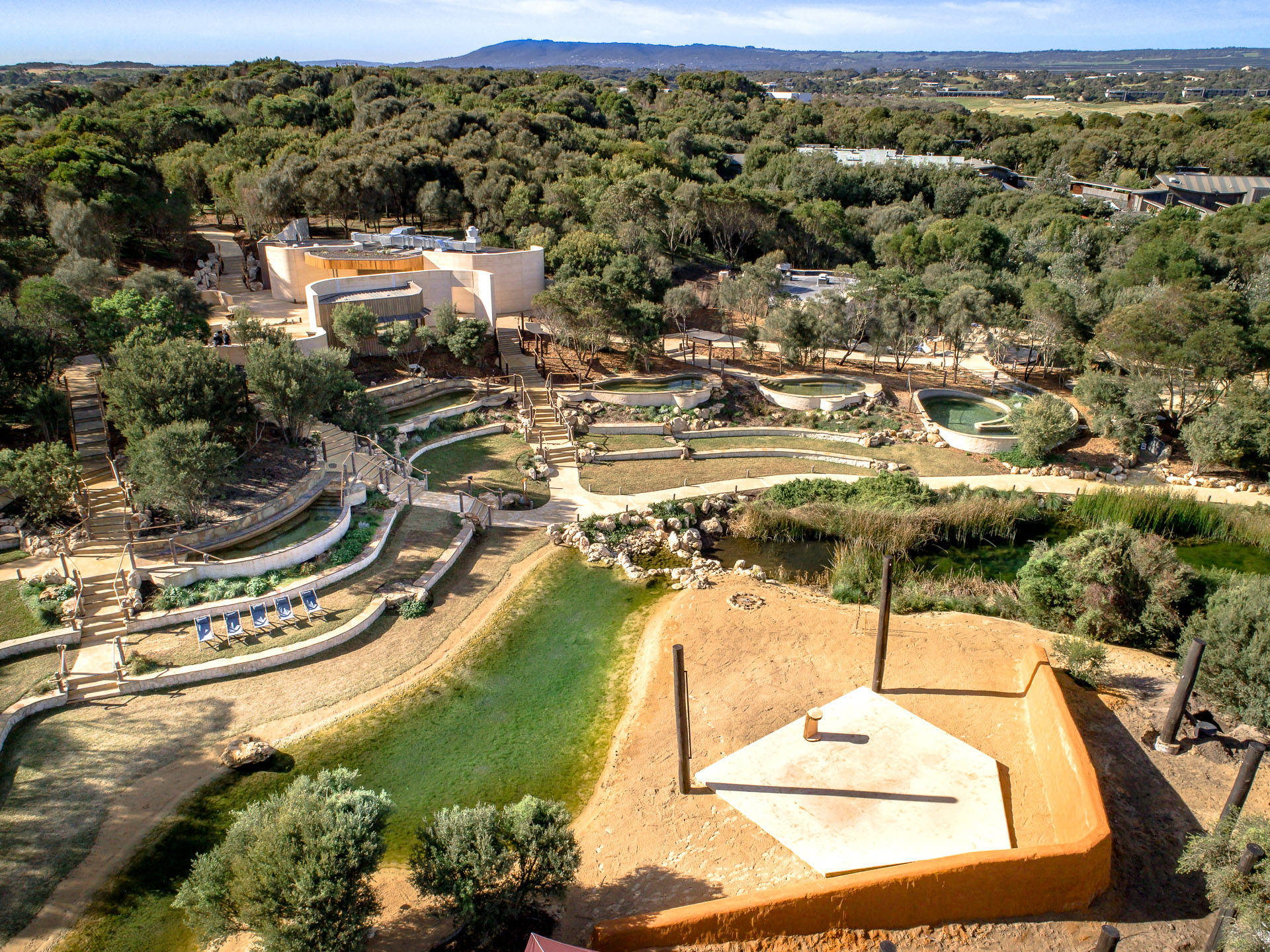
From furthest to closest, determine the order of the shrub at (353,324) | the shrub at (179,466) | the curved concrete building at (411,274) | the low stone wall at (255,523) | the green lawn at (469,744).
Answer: the curved concrete building at (411,274)
the shrub at (353,324)
the low stone wall at (255,523)
the shrub at (179,466)
the green lawn at (469,744)

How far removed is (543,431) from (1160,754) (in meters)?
23.1

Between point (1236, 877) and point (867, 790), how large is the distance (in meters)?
5.56

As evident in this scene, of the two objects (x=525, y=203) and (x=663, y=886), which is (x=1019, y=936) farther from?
(x=525, y=203)

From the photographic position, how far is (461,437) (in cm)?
3175

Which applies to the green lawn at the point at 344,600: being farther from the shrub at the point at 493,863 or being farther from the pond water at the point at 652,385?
the pond water at the point at 652,385

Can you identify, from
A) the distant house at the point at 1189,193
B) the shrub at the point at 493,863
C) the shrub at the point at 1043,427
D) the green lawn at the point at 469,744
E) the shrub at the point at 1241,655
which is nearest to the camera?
the shrub at the point at 493,863

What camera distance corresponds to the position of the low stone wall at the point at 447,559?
73.4ft

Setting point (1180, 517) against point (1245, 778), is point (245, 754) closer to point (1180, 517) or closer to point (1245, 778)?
point (1245, 778)

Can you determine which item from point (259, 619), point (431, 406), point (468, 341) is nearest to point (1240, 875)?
point (259, 619)

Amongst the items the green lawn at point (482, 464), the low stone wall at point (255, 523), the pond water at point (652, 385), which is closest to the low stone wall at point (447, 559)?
the green lawn at point (482, 464)

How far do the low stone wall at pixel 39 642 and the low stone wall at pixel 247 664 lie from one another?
7.38 ft

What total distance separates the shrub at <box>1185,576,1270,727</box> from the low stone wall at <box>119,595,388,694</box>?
1966 centimetres

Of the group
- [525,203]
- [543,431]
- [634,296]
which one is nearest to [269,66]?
Answer: [525,203]

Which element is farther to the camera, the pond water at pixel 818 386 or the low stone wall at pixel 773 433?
the pond water at pixel 818 386
